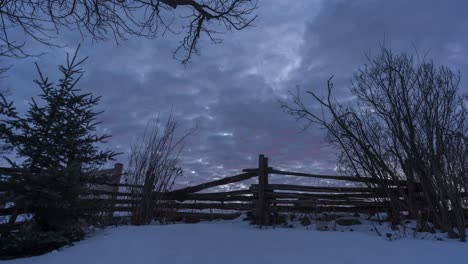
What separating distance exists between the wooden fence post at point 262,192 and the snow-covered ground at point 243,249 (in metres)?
2.15

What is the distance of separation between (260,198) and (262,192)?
139 millimetres

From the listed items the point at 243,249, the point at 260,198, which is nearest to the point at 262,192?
the point at 260,198

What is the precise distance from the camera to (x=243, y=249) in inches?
136

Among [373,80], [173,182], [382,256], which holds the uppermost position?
[373,80]

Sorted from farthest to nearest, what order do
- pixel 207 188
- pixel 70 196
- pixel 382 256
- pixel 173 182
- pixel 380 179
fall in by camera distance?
pixel 207 188 < pixel 173 182 < pixel 380 179 < pixel 70 196 < pixel 382 256

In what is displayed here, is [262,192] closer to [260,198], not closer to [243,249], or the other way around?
[260,198]

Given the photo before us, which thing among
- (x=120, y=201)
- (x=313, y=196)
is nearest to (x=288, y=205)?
(x=313, y=196)

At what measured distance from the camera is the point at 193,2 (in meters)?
4.41

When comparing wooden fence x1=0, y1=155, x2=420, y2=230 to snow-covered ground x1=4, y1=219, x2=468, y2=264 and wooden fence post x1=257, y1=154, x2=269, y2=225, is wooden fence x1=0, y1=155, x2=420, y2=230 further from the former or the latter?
snow-covered ground x1=4, y1=219, x2=468, y2=264

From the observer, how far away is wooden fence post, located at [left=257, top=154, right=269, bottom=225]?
21.3 ft

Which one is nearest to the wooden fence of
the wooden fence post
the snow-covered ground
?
the wooden fence post

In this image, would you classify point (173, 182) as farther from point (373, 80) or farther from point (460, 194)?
point (460, 194)

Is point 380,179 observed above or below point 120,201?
above

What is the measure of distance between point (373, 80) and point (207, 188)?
4.49 m
